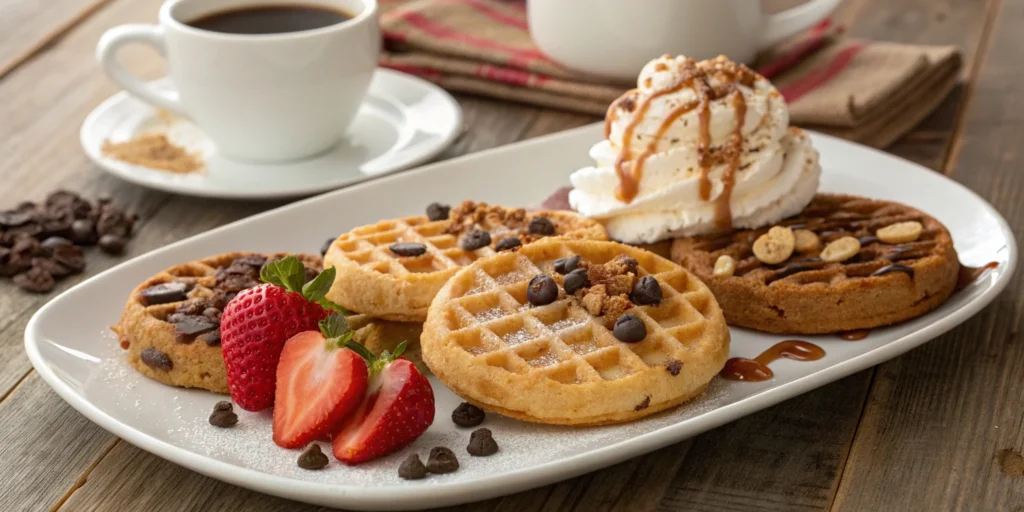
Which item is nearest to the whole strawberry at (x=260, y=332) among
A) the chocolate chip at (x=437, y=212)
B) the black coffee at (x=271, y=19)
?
the chocolate chip at (x=437, y=212)

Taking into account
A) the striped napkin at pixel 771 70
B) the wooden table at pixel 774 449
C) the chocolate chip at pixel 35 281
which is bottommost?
the striped napkin at pixel 771 70

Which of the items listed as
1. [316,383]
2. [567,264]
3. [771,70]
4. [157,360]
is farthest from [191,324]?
[771,70]

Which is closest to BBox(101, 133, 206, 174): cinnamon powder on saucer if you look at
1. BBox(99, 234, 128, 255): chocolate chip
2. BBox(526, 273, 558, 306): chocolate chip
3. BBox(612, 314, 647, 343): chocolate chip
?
BBox(99, 234, 128, 255): chocolate chip

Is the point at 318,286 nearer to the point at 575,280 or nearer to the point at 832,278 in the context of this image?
the point at 575,280

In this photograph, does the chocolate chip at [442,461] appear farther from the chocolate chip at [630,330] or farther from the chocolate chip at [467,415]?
the chocolate chip at [630,330]

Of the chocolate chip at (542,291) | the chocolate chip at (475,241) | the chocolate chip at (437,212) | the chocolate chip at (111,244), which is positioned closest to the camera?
the chocolate chip at (542,291)

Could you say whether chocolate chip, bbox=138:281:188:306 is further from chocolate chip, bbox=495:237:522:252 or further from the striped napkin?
the striped napkin
